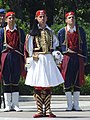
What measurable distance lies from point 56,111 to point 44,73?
1.71 m

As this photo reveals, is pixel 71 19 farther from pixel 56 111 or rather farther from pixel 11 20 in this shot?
pixel 56 111

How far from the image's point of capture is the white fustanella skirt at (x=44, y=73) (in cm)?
981

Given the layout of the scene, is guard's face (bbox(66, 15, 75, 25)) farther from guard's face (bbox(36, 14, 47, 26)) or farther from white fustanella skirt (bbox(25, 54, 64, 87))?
white fustanella skirt (bbox(25, 54, 64, 87))

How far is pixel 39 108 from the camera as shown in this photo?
9.99 meters

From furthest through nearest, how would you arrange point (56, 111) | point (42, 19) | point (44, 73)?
point (56, 111)
point (42, 19)
point (44, 73)

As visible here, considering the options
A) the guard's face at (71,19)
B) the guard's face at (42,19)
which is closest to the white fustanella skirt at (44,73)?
the guard's face at (42,19)

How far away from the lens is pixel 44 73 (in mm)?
9836

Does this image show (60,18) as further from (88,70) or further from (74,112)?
(74,112)

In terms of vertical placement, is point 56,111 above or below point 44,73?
below

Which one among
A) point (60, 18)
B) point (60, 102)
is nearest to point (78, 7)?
point (60, 18)

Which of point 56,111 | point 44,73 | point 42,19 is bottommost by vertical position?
point 56,111

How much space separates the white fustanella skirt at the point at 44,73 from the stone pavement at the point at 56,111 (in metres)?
0.61

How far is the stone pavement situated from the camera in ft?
33.0

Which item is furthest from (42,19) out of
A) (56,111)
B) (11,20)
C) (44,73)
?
(56,111)
